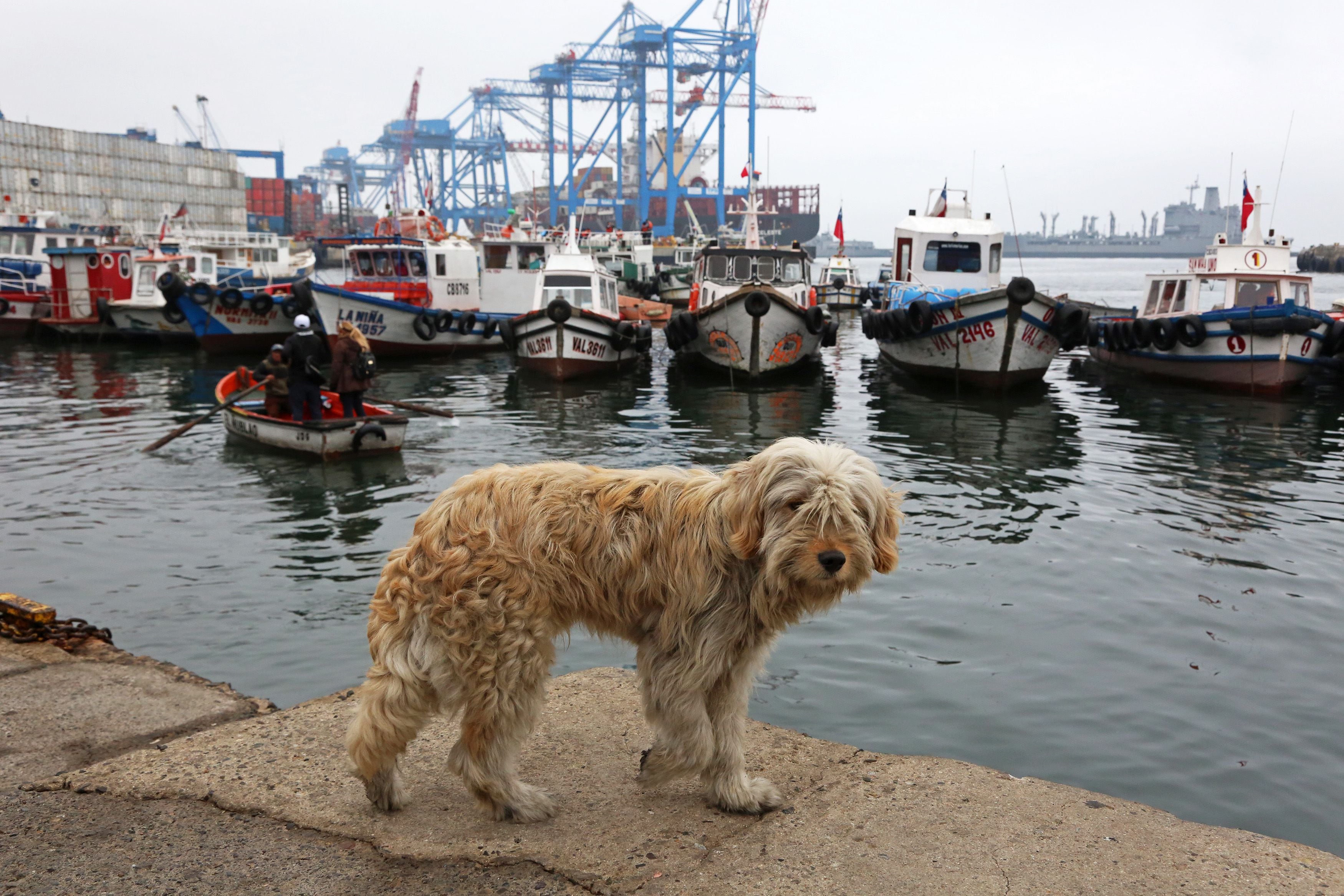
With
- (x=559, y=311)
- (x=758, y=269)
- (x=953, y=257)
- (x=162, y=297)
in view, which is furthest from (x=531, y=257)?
(x=953, y=257)

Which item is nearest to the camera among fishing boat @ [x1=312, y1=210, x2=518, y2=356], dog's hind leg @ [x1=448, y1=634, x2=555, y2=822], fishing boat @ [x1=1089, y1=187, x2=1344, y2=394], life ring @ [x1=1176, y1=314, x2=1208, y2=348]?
dog's hind leg @ [x1=448, y1=634, x2=555, y2=822]

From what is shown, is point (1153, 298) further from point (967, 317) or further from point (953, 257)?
point (967, 317)

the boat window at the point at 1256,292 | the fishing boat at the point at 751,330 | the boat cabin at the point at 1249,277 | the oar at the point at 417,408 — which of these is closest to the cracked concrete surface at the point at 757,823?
the oar at the point at 417,408

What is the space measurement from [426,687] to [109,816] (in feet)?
3.84

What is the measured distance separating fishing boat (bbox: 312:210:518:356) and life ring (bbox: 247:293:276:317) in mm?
1958

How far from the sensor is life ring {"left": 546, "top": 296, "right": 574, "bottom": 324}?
2173 centimetres

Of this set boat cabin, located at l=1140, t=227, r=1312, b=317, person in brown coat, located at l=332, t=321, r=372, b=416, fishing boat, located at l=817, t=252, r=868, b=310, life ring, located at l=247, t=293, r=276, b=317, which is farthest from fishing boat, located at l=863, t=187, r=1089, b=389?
life ring, located at l=247, t=293, r=276, b=317

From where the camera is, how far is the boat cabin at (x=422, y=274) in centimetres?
2892

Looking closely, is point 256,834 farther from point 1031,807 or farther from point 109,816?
point 1031,807

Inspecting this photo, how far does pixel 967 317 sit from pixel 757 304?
167 inches

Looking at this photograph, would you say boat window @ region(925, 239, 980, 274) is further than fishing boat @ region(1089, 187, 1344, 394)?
Yes

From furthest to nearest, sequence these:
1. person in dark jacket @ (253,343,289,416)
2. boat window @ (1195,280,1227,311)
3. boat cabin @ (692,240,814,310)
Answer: boat cabin @ (692,240,814,310)
boat window @ (1195,280,1227,311)
person in dark jacket @ (253,343,289,416)

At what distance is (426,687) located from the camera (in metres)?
3.37

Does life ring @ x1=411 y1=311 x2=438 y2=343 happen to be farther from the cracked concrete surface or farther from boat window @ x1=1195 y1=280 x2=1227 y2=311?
the cracked concrete surface
